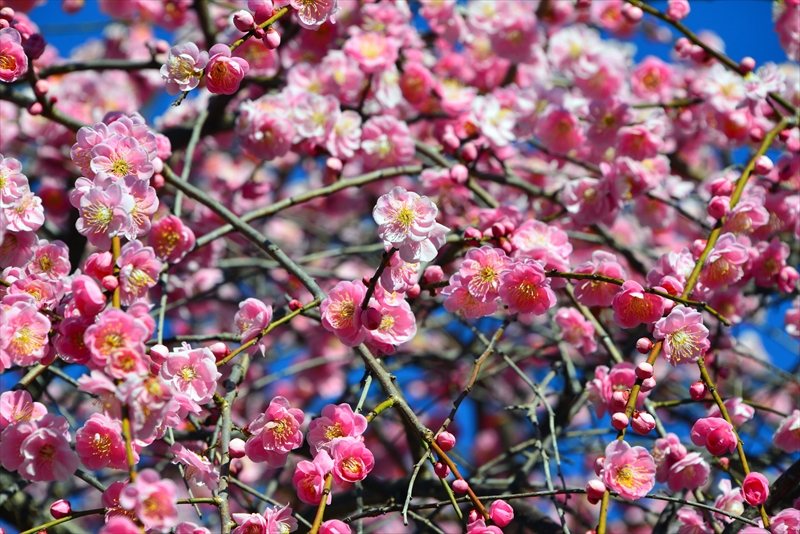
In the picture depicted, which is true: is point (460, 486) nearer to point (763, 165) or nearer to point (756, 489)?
point (756, 489)

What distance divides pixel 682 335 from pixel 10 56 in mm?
1350

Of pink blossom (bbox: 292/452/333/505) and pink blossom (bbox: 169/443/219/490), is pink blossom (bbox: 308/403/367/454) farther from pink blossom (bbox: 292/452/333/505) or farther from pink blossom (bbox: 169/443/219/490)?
pink blossom (bbox: 169/443/219/490)

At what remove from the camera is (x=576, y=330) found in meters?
1.75

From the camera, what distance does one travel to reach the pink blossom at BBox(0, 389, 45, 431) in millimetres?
1168

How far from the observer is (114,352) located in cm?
101

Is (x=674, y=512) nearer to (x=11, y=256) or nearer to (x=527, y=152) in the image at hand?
(x=11, y=256)

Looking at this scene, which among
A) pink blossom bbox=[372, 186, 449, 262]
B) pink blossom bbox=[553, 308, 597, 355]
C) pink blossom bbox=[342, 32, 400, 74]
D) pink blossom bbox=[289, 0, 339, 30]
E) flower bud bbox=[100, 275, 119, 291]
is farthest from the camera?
pink blossom bbox=[342, 32, 400, 74]

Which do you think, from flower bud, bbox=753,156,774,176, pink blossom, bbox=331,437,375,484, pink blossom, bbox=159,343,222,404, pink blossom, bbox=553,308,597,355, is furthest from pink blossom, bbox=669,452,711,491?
pink blossom, bbox=159,343,222,404

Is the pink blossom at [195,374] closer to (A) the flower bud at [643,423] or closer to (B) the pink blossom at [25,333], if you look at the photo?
(B) the pink blossom at [25,333]

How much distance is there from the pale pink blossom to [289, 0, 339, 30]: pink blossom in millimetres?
550

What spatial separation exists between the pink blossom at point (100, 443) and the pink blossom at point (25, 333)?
0.15m

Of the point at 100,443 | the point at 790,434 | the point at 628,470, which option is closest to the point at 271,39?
the point at 100,443

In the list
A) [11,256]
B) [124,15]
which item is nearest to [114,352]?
[11,256]

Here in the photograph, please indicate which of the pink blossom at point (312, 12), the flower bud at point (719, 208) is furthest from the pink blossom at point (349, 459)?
the flower bud at point (719, 208)
